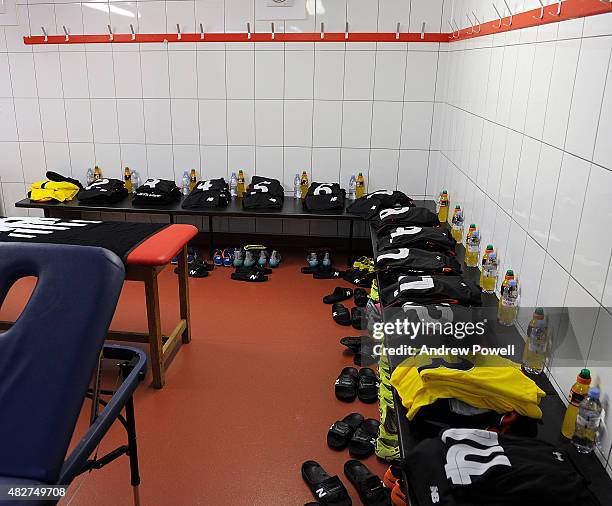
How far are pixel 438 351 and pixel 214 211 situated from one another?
9.10 feet

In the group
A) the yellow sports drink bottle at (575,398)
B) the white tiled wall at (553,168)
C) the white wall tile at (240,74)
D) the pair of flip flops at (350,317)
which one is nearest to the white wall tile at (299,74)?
the white wall tile at (240,74)

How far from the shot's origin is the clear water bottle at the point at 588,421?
1.62 meters

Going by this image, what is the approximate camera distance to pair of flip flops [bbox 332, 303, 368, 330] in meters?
3.44

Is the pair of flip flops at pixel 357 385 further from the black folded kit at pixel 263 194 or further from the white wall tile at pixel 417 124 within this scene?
the white wall tile at pixel 417 124

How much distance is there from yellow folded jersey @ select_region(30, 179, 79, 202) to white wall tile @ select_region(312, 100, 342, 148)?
218cm

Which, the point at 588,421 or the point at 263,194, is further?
the point at 263,194

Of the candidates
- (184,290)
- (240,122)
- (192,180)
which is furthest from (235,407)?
(240,122)

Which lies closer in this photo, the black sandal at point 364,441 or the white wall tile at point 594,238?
the white wall tile at point 594,238

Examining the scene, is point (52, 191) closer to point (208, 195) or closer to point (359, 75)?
point (208, 195)

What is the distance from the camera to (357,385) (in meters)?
Result: 2.80

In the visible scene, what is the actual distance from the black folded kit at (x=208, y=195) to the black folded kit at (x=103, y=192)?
2.07ft

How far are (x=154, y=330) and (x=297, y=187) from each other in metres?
2.39

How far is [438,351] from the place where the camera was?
201cm

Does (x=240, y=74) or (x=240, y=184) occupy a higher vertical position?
(x=240, y=74)
